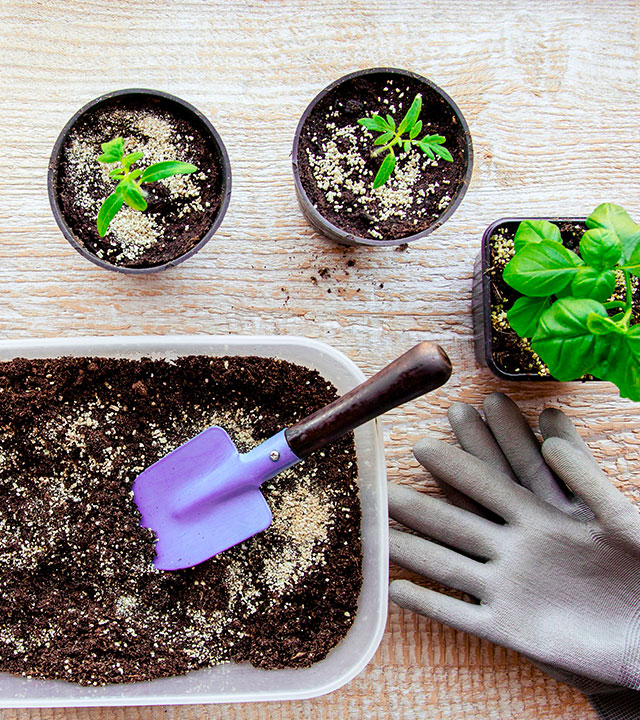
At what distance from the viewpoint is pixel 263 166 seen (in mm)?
1206

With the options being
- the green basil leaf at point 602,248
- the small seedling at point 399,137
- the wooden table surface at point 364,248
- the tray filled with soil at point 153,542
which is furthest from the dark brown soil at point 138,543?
the green basil leaf at point 602,248

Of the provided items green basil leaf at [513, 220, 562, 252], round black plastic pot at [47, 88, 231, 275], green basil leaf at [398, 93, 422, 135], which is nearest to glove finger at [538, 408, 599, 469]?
green basil leaf at [513, 220, 562, 252]

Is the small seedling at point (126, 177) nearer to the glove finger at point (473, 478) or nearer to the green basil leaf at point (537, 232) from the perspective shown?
the green basil leaf at point (537, 232)

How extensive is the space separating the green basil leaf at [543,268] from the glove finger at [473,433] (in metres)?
0.29

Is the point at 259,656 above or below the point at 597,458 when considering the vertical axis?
below

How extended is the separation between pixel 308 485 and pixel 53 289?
566 millimetres

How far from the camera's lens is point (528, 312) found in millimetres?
1005

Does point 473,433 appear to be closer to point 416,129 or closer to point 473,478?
point 473,478

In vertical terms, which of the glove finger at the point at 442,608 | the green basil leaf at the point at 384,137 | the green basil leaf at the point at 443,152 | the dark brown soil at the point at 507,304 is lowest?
the glove finger at the point at 442,608

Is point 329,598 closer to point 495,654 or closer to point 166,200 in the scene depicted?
point 495,654

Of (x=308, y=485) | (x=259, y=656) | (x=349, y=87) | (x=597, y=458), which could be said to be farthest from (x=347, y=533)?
(x=349, y=87)

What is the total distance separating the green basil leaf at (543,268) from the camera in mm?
953

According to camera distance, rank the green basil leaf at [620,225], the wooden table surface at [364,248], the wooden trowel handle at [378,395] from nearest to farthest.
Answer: the wooden trowel handle at [378,395] < the green basil leaf at [620,225] < the wooden table surface at [364,248]

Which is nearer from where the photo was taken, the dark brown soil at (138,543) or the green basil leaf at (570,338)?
the green basil leaf at (570,338)
